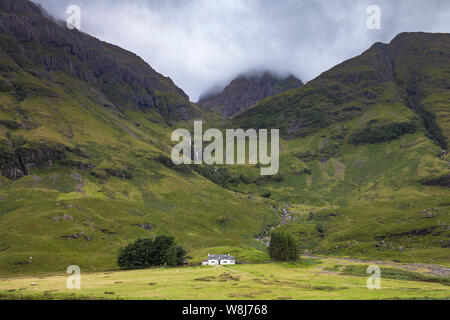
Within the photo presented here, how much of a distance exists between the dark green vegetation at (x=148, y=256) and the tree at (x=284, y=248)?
1886 inches

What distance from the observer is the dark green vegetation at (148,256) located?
154500mm

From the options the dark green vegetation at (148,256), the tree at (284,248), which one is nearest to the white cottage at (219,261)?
the dark green vegetation at (148,256)

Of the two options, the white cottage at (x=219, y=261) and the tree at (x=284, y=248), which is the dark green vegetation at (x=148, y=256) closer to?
the white cottage at (x=219, y=261)

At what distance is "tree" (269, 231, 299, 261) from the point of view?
168 metres

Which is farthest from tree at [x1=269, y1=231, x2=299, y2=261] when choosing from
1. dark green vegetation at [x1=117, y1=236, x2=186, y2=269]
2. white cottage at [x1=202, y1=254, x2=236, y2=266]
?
dark green vegetation at [x1=117, y1=236, x2=186, y2=269]

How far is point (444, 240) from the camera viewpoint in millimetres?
197750

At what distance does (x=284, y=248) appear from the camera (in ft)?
555

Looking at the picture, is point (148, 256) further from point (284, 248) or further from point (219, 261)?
point (284, 248)

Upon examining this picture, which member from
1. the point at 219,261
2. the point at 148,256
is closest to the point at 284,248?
the point at 219,261

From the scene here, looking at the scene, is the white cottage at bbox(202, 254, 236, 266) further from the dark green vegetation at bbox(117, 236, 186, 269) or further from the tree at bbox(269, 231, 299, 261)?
the tree at bbox(269, 231, 299, 261)
